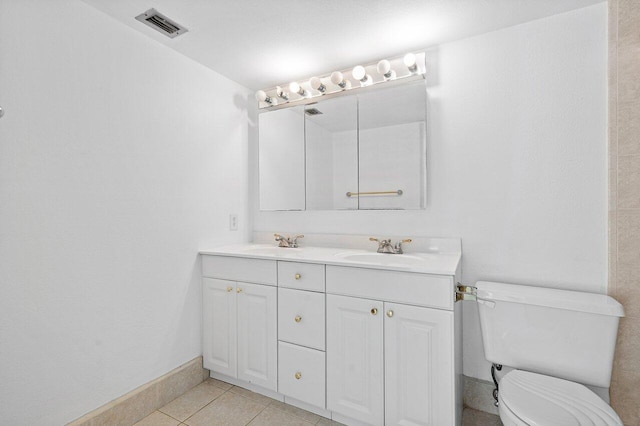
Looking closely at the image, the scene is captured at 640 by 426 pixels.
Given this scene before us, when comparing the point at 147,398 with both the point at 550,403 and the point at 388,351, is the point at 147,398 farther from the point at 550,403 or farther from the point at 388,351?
the point at 550,403

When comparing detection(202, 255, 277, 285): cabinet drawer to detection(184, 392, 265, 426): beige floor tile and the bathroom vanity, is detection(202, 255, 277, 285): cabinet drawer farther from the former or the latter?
detection(184, 392, 265, 426): beige floor tile

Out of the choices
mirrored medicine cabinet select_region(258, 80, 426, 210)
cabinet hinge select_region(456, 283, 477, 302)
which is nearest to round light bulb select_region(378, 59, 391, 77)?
mirrored medicine cabinet select_region(258, 80, 426, 210)

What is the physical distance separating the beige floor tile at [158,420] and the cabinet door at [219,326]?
36 centimetres


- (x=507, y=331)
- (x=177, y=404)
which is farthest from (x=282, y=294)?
(x=507, y=331)

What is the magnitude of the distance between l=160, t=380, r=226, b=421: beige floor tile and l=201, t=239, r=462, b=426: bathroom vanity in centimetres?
10

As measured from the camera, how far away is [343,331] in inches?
61.4

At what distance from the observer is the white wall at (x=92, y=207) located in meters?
1.26

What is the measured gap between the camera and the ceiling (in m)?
1.49

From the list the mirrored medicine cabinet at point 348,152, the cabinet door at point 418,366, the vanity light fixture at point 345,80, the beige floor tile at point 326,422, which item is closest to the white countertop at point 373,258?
the cabinet door at point 418,366

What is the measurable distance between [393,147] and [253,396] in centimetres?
174

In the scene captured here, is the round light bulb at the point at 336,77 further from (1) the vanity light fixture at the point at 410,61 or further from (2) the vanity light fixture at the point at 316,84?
(1) the vanity light fixture at the point at 410,61

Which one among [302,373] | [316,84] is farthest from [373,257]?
[316,84]

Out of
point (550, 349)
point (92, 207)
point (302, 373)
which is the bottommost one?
point (302, 373)

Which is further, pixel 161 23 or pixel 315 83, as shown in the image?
pixel 315 83
